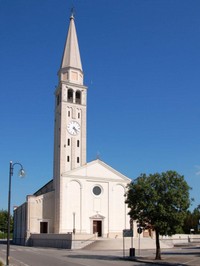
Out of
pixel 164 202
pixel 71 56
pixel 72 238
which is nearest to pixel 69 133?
pixel 71 56

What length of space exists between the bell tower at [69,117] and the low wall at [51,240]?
12.7ft

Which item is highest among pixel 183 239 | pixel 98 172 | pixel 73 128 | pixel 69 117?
pixel 69 117

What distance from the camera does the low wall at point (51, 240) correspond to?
52459mm

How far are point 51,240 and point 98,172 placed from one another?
15943mm

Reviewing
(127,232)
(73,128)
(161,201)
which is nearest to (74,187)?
(73,128)

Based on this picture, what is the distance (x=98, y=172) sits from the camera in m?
69.0

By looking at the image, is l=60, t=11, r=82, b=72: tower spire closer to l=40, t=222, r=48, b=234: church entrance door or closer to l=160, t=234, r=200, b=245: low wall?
l=40, t=222, r=48, b=234: church entrance door

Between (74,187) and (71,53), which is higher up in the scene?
(71,53)

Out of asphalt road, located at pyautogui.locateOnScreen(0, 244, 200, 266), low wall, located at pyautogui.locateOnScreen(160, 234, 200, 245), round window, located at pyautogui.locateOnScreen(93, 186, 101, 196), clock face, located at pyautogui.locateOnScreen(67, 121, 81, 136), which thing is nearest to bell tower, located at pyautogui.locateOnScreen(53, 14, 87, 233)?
clock face, located at pyautogui.locateOnScreen(67, 121, 81, 136)

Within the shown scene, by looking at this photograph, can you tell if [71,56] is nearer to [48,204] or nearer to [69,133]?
[69,133]

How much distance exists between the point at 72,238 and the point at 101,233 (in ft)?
52.1

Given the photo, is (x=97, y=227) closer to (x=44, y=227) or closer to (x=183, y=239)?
(x=44, y=227)

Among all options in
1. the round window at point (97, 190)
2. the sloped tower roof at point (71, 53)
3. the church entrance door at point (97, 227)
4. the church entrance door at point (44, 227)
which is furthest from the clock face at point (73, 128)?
the church entrance door at point (44, 227)

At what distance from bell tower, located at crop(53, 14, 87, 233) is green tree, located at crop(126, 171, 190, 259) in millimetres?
31648
